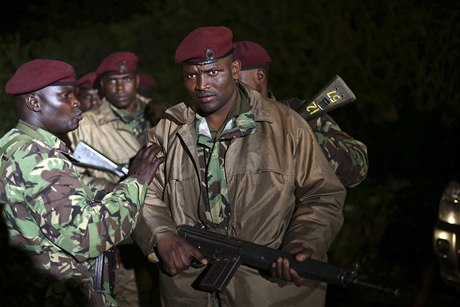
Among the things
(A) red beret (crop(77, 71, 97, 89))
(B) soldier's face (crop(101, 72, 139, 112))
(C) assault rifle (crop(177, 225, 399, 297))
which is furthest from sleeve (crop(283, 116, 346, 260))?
(A) red beret (crop(77, 71, 97, 89))

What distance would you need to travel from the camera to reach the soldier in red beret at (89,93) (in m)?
6.58

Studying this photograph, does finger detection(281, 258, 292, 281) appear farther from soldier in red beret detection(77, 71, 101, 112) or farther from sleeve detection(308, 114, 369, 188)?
soldier in red beret detection(77, 71, 101, 112)

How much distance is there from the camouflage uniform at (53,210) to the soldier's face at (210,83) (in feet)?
2.00

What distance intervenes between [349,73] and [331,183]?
4008mm

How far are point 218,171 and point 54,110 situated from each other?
33.8 inches

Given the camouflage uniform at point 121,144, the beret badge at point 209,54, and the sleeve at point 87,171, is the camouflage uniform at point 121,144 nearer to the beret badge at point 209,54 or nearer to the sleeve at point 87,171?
the sleeve at point 87,171

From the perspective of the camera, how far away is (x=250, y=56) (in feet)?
15.2

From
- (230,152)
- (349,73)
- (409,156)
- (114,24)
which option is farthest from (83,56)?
(230,152)

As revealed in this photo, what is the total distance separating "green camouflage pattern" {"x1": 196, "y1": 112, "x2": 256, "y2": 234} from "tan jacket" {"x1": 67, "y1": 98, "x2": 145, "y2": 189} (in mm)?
2152

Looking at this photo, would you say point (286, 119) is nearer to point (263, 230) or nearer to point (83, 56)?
point (263, 230)

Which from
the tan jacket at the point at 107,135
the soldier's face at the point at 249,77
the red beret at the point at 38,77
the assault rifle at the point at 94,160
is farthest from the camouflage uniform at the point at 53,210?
the tan jacket at the point at 107,135

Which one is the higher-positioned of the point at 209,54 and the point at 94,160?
the point at 209,54

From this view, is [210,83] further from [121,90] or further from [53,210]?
[121,90]

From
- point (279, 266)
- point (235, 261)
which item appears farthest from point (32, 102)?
point (279, 266)
